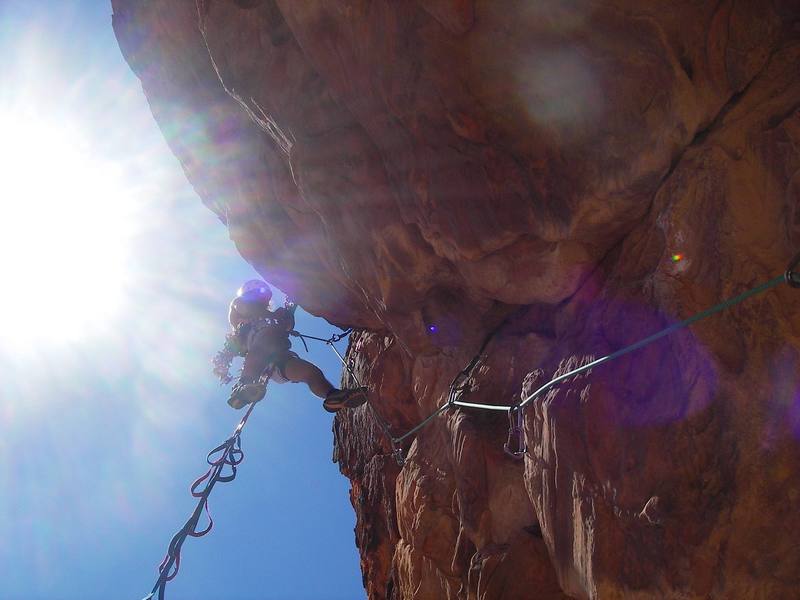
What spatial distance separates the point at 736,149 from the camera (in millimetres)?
2727

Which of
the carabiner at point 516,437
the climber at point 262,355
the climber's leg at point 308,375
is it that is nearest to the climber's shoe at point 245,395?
the climber at point 262,355

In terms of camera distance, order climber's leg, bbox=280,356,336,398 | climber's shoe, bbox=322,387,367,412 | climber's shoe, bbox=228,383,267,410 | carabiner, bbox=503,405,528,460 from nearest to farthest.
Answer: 1. carabiner, bbox=503,405,528,460
2. climber's shoe, bbox=228,383,267,410
3. climber's shoe, bbox=322,387,367,412
4. climber's leg, bbox=280,356,336,398

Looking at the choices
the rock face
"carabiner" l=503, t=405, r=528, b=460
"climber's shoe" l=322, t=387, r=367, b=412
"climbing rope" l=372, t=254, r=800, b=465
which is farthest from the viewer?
"climber's shoe" l=322, t=387, r=367, b=412

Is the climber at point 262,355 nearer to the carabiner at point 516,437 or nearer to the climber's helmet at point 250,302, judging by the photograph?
the climber's helmet at point 250,302

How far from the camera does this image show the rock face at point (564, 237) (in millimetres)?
2559

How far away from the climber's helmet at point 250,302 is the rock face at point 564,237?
198 centimetres

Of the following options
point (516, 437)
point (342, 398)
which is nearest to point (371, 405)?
point (342, 398)

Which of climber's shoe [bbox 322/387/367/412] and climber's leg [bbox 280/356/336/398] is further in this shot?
climber's leg [bbox 280/356/336/398]

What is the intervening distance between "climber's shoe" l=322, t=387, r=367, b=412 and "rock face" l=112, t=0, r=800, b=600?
91 centimetres

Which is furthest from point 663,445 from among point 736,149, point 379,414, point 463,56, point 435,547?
point 379,414

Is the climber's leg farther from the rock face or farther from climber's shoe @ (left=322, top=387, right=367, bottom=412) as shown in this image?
the rock face

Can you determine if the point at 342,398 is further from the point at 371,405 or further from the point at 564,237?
the point at 564,237

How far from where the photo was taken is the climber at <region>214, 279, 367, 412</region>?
6.24 meters

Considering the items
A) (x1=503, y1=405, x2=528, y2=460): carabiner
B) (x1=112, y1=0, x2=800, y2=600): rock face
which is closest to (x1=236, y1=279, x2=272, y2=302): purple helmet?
(x1=112, y1=0, x2=800, y2=600): rock face
